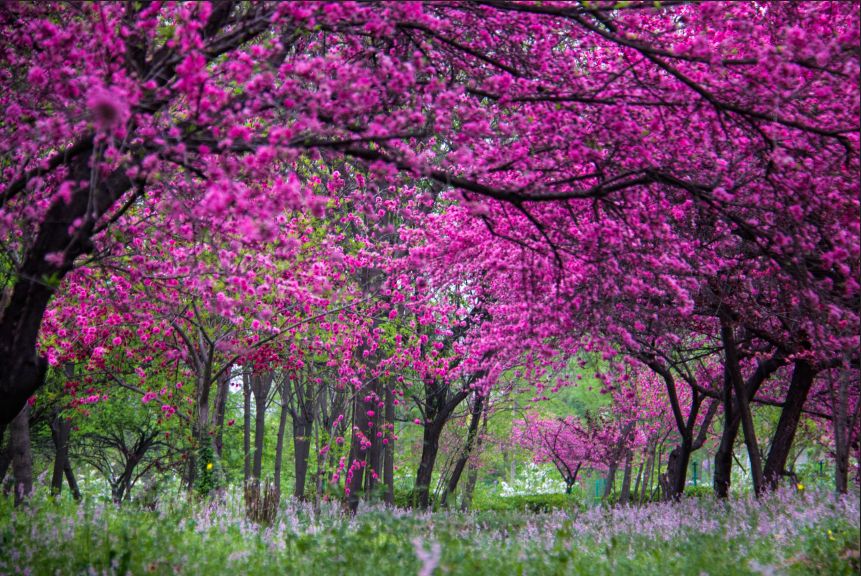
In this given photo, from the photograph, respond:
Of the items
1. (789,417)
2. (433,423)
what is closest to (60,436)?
(433,423)

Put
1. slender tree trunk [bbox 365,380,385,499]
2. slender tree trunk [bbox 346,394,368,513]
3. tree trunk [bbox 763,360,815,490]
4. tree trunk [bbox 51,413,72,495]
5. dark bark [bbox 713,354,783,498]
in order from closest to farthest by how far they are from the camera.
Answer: tree trunk [bbox 763,360,815,490], dark bark [bbox 713,354,783,498], slender tree trunk [bbox 346,394,368,513], slender tree trunk [bbox 365,380,385,499], tree trunk [bbox 51,413,72,495]

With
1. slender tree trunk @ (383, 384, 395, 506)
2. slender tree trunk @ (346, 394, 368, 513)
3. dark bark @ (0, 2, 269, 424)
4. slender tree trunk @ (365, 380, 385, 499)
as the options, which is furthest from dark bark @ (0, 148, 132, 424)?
slender tree trunk @ (383, 384, 395, 506)

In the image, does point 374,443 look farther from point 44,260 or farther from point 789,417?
point 44,260

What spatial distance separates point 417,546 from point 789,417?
1208 centimetres

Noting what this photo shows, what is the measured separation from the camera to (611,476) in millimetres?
33562

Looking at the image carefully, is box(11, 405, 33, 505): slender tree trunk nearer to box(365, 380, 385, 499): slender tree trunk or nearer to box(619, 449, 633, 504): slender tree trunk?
box(365, 380, 385, 499): slender tree trunk

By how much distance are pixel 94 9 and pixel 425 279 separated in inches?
292

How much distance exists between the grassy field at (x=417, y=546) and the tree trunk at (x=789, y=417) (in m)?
5.31

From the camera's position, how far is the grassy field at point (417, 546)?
19.0 ft

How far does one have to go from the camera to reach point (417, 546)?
475 cm

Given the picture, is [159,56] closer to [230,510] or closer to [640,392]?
[230,510]

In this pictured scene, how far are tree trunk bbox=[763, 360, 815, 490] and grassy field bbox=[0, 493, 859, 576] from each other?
17.4 feet

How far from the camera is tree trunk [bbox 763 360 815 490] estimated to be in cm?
1418

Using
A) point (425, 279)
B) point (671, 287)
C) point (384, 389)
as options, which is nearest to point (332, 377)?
point (384, 389)
